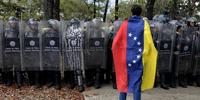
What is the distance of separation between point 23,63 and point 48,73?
24.5 inches

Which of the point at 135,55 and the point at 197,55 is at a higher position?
the point at 135,55

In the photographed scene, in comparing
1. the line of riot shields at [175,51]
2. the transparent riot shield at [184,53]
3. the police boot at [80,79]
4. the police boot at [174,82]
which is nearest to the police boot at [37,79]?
the police boot at [80,79]

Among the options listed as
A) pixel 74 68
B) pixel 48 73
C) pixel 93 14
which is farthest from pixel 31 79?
pixel 93 14

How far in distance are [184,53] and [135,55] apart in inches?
129

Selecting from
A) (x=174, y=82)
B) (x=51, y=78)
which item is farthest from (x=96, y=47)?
(x=174, y=82)

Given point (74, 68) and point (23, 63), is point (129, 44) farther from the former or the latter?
point (23, 63)

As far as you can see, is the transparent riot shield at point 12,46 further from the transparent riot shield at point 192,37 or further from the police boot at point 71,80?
the transparent riot shield at point 192,37

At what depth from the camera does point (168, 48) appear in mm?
9672

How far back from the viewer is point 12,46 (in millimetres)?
9570

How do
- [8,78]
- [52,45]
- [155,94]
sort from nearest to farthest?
[155,94] < [52,45] < [8,78]

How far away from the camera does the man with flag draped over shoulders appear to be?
682 centimetres

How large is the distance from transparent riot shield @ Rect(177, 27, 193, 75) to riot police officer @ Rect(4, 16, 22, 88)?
3.54m

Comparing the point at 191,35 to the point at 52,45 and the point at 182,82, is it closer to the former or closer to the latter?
the point at 182,82

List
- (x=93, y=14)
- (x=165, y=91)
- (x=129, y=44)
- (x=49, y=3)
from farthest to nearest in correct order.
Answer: (x=93, y=14), (x=49, y=3), (x=165, y=91), (x=129, y=44)
